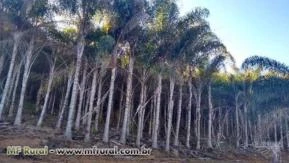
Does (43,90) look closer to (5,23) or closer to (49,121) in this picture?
(49,121)

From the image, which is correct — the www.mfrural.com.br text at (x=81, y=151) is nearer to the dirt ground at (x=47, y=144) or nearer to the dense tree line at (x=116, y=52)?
the dirt ground at (x=47, y=144)

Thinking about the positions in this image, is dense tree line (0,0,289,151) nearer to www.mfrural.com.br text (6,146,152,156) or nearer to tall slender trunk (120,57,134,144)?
tall slender trunk (120,57,134,144)

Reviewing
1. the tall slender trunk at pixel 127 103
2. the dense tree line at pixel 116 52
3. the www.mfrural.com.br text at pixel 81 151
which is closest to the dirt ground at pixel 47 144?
the www.mfrural.com.br text at pixel 81 151

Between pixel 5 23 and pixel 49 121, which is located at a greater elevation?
pixel 5 23

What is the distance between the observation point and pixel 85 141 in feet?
62.5

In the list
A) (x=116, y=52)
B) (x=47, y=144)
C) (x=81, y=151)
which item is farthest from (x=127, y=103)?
(x=47, y=144)

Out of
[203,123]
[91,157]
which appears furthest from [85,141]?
[203,123]

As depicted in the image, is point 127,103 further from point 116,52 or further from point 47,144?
point 47,144

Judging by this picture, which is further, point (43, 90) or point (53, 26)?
point (43, 90)

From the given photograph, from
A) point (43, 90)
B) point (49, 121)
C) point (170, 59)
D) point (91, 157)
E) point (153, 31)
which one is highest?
point (153, 31)

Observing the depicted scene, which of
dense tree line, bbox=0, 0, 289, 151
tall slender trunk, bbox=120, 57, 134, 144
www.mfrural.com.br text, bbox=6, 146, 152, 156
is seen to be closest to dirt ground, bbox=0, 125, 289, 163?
www.mfrural.com.br text, bbox=6, 146, 152, 156

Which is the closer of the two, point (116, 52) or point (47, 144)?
point (47, 144)

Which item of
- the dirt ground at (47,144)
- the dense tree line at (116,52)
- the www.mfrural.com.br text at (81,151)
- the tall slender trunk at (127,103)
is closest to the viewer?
the dirt ground at (47,144)

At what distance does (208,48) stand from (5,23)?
14.1 m
